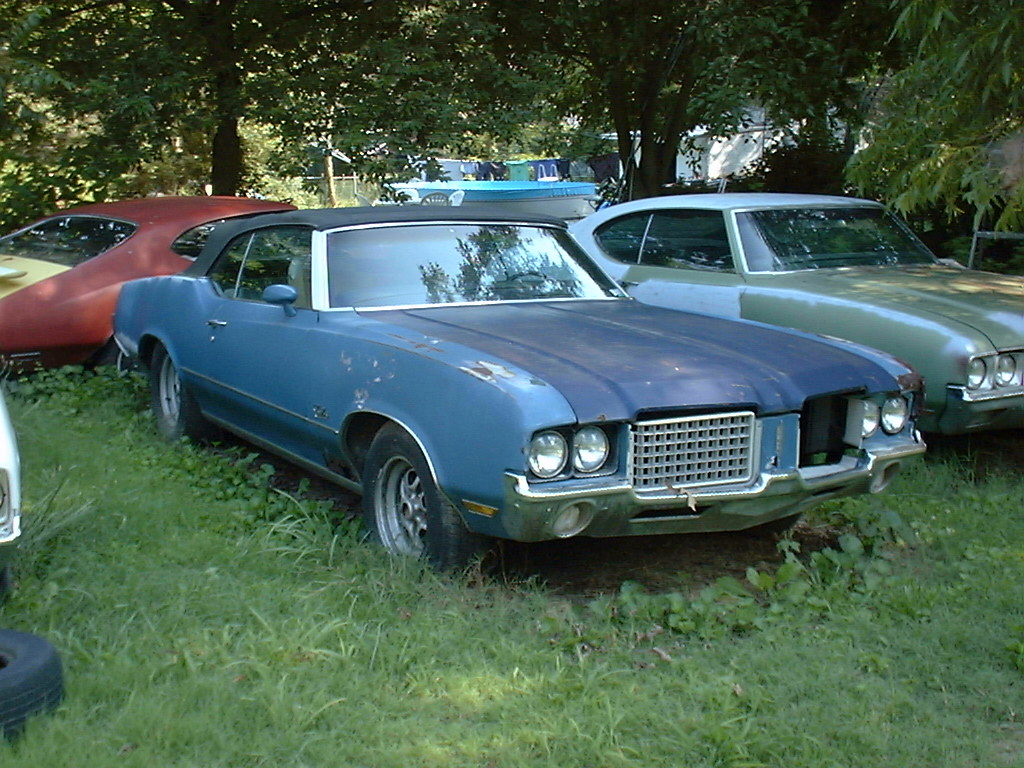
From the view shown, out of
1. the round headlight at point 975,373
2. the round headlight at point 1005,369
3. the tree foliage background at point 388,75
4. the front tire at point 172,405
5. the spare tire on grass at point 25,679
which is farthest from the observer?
the tree foliage background at point 388,75

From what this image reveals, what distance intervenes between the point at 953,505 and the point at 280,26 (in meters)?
9.30

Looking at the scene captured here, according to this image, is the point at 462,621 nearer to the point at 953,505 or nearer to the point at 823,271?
the point at 953,505

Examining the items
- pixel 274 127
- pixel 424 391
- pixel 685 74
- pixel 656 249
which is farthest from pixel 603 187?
pixel 424 391

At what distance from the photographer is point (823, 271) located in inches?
282

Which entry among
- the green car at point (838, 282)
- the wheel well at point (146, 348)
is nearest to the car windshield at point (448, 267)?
the green car at point (838, 282)

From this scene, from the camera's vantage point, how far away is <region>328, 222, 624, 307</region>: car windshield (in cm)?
545

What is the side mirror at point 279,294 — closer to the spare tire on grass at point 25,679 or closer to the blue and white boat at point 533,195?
→ the spare tire on grass at point 25,679

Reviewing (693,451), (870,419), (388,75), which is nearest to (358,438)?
(693,451)

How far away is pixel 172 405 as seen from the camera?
22.7ft

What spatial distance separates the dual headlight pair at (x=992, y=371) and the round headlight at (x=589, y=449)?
8.11 feet

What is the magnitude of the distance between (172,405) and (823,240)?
3.97 meters

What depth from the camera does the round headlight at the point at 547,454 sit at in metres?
4.13

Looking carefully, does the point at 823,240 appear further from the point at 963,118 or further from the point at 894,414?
the point at 894,414

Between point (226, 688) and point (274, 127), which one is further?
point (274, 127)
